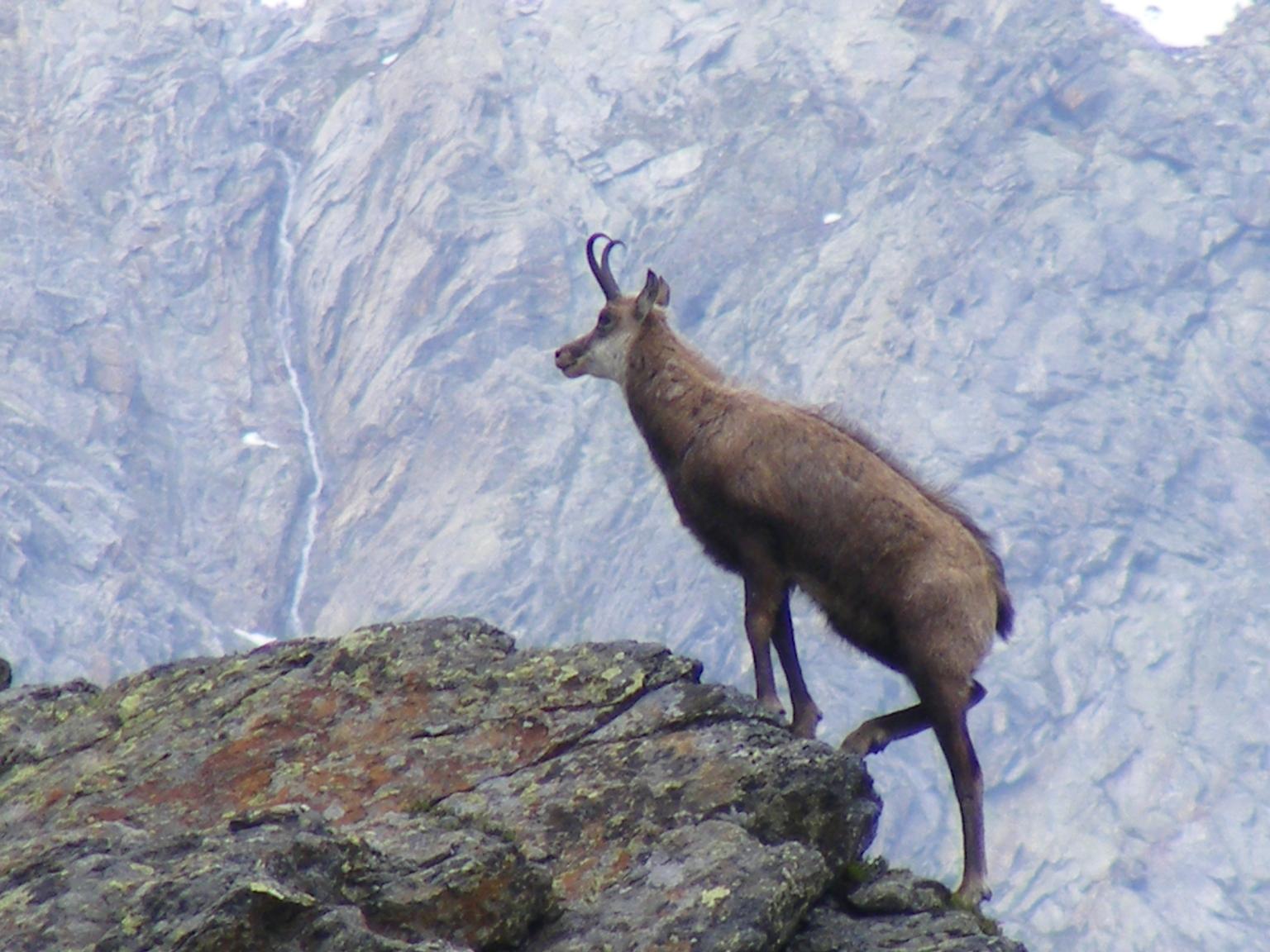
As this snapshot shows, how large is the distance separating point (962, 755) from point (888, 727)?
508mm

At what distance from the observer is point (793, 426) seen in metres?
10.4

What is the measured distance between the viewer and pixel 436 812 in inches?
330

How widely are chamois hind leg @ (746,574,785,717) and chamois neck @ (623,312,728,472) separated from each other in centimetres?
121

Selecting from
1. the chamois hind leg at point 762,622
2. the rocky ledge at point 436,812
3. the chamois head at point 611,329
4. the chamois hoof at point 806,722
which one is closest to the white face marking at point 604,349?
the chamois head at point 611,329

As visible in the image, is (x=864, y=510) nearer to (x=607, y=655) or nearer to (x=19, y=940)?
(x=607, y=655)

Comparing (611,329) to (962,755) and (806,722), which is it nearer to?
(806,722)

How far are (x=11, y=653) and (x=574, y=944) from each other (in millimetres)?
185400

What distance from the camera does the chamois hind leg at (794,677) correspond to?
394 inches

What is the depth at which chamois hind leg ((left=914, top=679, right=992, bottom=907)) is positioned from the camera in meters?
9.40

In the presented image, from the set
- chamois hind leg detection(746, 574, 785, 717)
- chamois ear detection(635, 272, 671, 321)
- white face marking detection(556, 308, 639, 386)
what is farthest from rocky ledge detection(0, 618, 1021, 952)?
chamois ear detection(635, 272, 671, 321)

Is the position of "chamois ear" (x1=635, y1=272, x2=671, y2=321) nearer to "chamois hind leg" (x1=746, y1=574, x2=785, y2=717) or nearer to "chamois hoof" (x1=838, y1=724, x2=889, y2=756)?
"chamois hind leg" (x1=746, y1=574, x2=785, y2=717)

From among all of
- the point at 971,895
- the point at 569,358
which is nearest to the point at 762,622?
the point at 971,895

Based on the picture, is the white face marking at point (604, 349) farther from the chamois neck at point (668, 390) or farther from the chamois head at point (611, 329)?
the chamois neck at point (668, 390)

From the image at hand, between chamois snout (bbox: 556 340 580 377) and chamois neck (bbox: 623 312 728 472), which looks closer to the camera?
chamois neck (bbox: 623 312 728 472)
